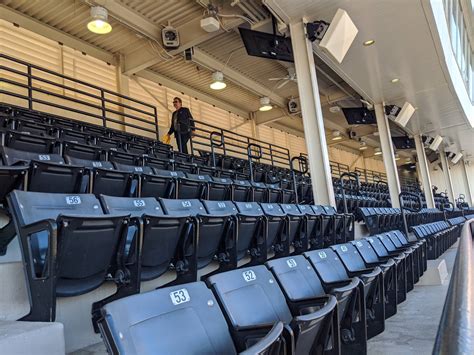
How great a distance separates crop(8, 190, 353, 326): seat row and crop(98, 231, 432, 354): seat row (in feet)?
1.85

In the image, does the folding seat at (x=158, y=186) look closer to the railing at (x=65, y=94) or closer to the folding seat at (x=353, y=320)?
the folding seat at (x=353, y=320)

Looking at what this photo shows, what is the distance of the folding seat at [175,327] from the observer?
95cm

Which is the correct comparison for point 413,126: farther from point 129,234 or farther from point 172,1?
point 129,234

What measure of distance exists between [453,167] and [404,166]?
2634mm

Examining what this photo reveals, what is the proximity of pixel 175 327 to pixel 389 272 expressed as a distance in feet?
6.00

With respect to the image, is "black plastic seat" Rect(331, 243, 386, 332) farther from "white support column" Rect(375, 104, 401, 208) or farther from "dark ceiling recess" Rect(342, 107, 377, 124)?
"dark ceiling recess" Rect(342, 107, 377, 124)

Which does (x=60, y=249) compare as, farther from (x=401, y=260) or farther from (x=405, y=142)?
(x=405, y=142)

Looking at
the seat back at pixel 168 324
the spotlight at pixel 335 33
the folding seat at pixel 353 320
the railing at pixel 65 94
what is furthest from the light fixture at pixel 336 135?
the seat back at pixel 168 324

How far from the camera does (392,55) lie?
7.09 m

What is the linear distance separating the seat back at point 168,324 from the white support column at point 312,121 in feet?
15.2

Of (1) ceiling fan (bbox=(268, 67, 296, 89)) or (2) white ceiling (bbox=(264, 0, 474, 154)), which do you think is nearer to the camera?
(2) white ceiling (bbox=(264, 0, 474, 154))

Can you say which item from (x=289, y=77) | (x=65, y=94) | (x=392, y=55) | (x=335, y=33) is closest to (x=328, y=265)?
(x=335, y=33)

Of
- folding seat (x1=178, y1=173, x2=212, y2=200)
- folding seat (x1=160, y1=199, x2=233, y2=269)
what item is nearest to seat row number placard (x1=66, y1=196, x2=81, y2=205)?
folding seat (x1=160, y1=199, x2=233, y2=269)

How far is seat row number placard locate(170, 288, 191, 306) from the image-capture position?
117 centimetres
